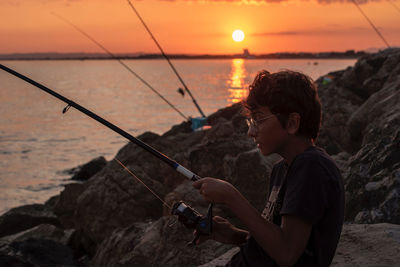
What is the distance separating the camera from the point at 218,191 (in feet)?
7.06

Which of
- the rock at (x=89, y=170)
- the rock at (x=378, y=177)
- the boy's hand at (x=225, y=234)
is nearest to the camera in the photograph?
the boy's hand at (x=225, y=234)

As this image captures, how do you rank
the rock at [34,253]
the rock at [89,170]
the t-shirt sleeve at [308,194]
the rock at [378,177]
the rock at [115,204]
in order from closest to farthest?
1. the t-shirt sleeve at [308,194]
2. the rock at [378,177]
3. the rock at [34,253]
4. the rock at [115,204]
5. the rock at [89,170]

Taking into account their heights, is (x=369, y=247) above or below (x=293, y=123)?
below

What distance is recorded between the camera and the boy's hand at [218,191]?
2125 millimetres

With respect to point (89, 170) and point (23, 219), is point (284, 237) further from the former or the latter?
point (89, 170)

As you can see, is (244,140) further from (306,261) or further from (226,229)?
(306,261)

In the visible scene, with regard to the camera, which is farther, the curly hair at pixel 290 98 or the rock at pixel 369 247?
the rock at pixel 369 247

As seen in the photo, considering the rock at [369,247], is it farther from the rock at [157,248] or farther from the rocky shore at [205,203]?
the rock at [157,248]

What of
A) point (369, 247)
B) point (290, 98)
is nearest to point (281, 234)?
point (290, 98)

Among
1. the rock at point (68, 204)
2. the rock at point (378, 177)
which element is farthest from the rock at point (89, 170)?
the rock at point (378, 177)

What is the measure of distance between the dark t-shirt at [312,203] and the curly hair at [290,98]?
A: 0.14m

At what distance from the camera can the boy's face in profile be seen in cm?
220

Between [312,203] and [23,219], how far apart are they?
10.1m

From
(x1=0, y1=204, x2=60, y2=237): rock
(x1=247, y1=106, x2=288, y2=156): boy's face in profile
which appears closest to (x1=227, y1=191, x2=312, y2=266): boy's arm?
(x1=247, y1=106, x2=288, y2=156): boy's face in profile
